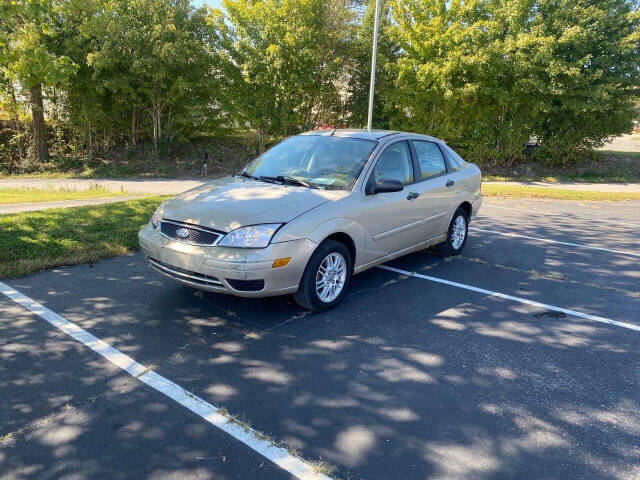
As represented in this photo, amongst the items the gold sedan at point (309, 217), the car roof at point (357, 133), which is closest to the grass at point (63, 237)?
the gold sedan at point (309, 217)

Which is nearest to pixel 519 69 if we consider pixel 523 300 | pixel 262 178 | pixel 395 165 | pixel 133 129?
pixel 395 165

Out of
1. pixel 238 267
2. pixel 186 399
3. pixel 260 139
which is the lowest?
pixel 186 399

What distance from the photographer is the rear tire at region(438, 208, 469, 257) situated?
6703 millimetres

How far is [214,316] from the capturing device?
4523mm

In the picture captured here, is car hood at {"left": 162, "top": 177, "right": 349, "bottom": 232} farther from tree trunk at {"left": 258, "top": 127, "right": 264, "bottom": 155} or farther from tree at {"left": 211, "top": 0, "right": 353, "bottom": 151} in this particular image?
tree trunk at {"left": 258, "top": 127, "right": 264, "bottom": 155}

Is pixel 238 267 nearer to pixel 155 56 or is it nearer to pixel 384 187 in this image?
pixel 384 187

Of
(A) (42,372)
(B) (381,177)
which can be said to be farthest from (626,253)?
(A) (42,372)

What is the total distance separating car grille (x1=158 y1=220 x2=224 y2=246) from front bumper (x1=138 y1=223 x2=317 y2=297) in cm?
5

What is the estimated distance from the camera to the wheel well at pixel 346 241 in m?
4.76

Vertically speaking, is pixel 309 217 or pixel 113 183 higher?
pixel 309 217

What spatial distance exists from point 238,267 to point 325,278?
900 mm

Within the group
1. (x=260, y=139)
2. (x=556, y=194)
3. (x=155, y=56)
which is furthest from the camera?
(x=260, y=139)

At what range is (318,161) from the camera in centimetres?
546

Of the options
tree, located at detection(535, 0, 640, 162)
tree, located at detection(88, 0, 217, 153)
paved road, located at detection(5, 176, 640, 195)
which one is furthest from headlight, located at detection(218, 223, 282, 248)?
tree, located at detection(88, 0, 217, 153)
